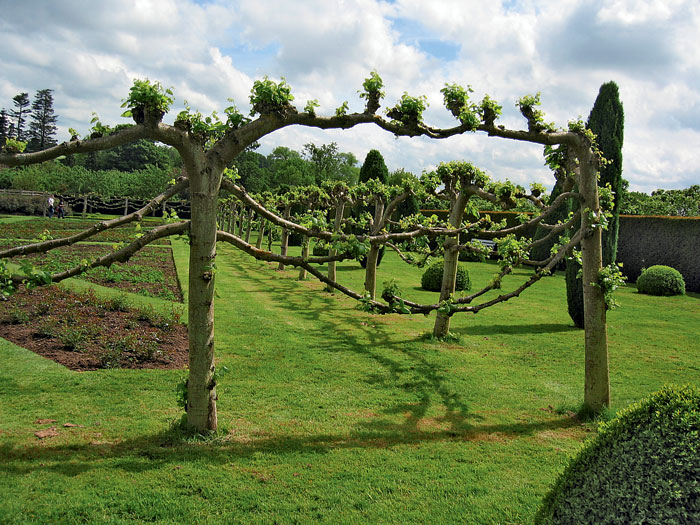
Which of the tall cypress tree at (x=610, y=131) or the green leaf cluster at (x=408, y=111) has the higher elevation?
the tall cypress tree at (x=610, y=131)

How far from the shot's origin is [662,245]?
73.2 feet

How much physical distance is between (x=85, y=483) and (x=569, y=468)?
12.7 feet

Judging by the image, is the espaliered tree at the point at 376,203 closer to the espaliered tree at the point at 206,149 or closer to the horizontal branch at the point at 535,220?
the horizontal branch at the point at 535,220

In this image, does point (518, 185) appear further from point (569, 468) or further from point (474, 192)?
point (569, 468)

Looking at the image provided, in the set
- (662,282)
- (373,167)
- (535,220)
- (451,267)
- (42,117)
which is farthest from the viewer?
(42,117)

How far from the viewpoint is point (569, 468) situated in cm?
318

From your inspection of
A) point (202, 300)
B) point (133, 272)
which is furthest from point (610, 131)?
point (133, 272)

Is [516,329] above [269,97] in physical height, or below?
below

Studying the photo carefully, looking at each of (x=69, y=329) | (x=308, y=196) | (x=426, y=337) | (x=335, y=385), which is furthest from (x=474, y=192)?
(x=308, y=196)

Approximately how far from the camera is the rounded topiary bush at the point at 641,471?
249 centimetres

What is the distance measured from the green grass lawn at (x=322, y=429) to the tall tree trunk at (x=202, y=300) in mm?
365

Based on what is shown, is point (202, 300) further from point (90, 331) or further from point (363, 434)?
point (90, 331)

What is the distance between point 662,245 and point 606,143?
12.7 m

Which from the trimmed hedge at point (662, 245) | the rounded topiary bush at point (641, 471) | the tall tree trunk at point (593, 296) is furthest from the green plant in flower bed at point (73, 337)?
the trimmed hedge at point (662, 245)
